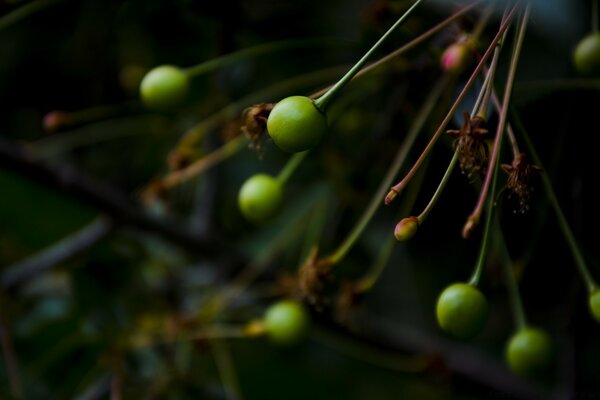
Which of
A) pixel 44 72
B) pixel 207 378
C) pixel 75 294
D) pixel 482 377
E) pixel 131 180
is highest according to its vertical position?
pixel 44 72

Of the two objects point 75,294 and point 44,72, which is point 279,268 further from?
point 44,72

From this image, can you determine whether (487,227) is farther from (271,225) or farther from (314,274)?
(271,225)

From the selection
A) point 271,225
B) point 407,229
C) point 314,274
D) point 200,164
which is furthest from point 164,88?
point 271,225

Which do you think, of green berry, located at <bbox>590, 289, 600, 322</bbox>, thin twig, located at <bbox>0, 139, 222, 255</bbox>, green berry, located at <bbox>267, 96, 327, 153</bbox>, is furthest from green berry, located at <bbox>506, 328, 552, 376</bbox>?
thin twig, located at <bbox>0, 139, 222, 255</bbox>

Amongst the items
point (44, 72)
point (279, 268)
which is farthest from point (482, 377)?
point (44, 72)

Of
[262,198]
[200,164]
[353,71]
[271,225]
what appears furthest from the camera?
[271,225]
